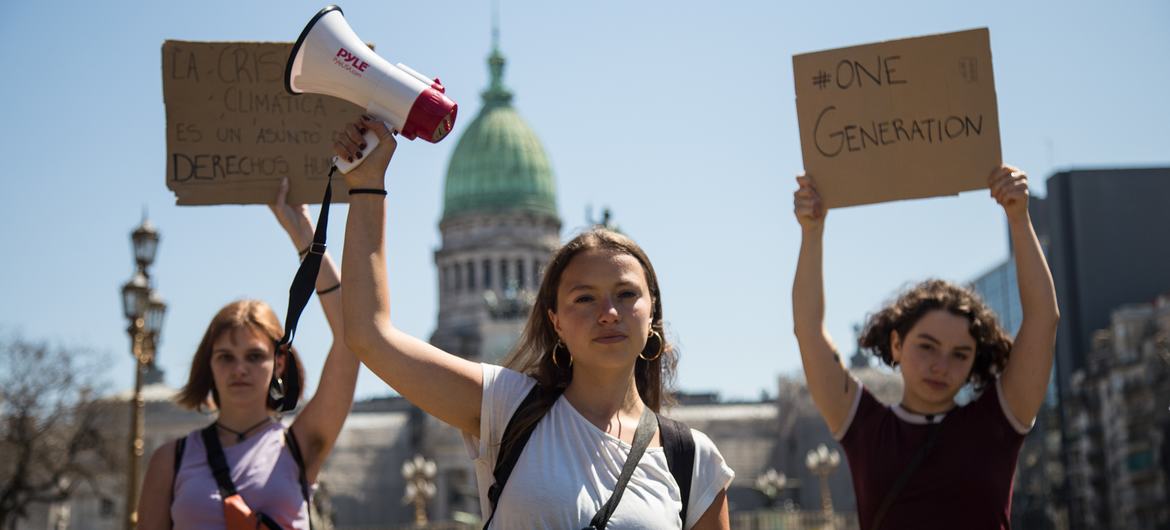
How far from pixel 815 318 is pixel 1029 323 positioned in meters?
0.73

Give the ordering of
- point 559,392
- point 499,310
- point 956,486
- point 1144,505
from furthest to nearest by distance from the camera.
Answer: point 499,310, point 1144,505, point 956,486, point 559,392

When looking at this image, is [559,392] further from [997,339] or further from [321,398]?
[997,339]

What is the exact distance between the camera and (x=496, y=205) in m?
87.0

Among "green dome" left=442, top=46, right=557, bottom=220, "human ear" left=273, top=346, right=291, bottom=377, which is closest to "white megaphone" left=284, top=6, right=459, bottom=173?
"human ear" left=273, top=346, right=291, bottom=377

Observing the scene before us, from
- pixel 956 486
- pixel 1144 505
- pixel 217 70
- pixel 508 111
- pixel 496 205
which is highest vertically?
pixel 508 111

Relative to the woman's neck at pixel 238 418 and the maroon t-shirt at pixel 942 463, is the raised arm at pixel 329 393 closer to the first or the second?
the woman's neck at pixel 238 418

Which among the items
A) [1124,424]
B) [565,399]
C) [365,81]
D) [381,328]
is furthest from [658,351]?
[1124,424]

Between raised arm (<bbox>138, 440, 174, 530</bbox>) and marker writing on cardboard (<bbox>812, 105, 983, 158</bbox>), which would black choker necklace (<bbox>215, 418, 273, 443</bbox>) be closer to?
raised arm (<bbox>138, 440, 174, 530</bbox>)

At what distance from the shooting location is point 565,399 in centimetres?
426

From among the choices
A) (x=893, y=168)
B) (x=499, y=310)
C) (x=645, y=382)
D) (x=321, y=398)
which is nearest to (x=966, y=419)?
(x=893, y=168)

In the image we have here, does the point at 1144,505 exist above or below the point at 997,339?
below

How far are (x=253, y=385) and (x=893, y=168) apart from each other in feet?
7.84

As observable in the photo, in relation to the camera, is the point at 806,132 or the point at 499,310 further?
the point at 499,310

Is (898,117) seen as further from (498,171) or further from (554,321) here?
(498,171)
